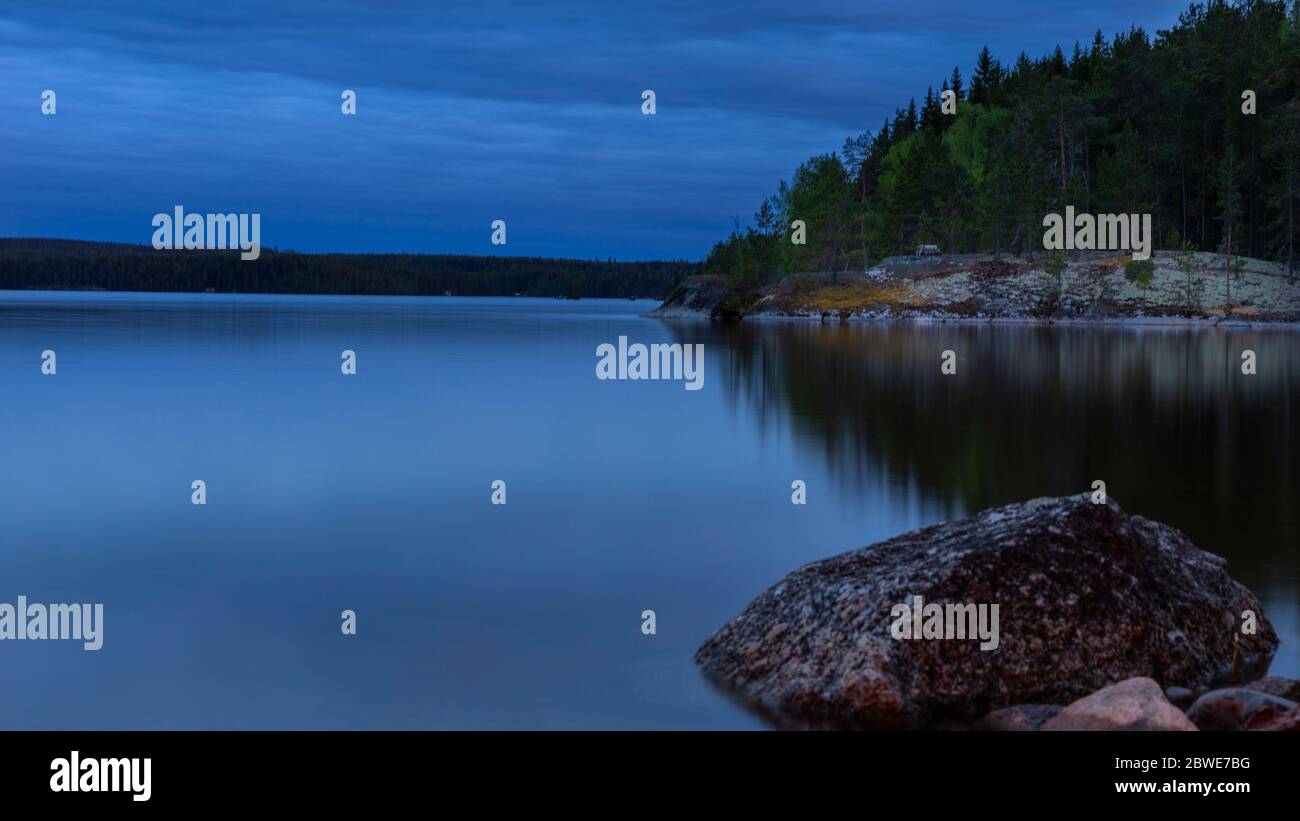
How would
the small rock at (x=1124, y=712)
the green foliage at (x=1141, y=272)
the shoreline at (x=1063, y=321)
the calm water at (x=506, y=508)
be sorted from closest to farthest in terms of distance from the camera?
the small rock at (x=1124, y=712) → the calm water at (x=506, y=508) → the shoreline at (x=1063, y=321) → the green foliage at (x=1141, y=272)

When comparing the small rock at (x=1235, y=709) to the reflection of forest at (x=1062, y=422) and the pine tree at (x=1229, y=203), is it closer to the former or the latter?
the reflection of forest at (x=1062, y=422)

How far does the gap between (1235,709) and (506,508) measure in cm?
1473

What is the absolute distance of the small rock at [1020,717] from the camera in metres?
11.0

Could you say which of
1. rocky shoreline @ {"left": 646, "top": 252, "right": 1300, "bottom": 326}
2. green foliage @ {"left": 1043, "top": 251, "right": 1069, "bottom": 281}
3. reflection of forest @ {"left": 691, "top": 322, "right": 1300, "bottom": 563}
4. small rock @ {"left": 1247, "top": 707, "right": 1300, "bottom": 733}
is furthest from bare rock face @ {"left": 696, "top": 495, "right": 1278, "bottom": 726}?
green foliage @ {"left": 1043, "top": 251, "right": 1069, "bottom": 281}

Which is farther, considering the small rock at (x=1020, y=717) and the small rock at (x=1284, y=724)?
the small rock at (x=1020, y=717)

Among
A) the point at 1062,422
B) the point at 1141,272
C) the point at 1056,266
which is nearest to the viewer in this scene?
the point at 1062,422

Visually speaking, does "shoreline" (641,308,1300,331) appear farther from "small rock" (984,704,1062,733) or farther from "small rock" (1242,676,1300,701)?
"small rock" (984,704,1062,733)

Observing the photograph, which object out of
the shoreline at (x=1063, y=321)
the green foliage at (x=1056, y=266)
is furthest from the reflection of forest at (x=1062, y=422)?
the green foliage at (x=1056, y=266)

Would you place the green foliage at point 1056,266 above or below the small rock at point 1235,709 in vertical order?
above

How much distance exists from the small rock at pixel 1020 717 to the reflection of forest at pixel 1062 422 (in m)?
8.97

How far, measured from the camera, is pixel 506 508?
23547mm

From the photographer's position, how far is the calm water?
1295 cm

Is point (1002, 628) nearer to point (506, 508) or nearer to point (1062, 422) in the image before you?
point (506, 508)

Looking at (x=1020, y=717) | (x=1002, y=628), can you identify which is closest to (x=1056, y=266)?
(x=1002, y=628)
